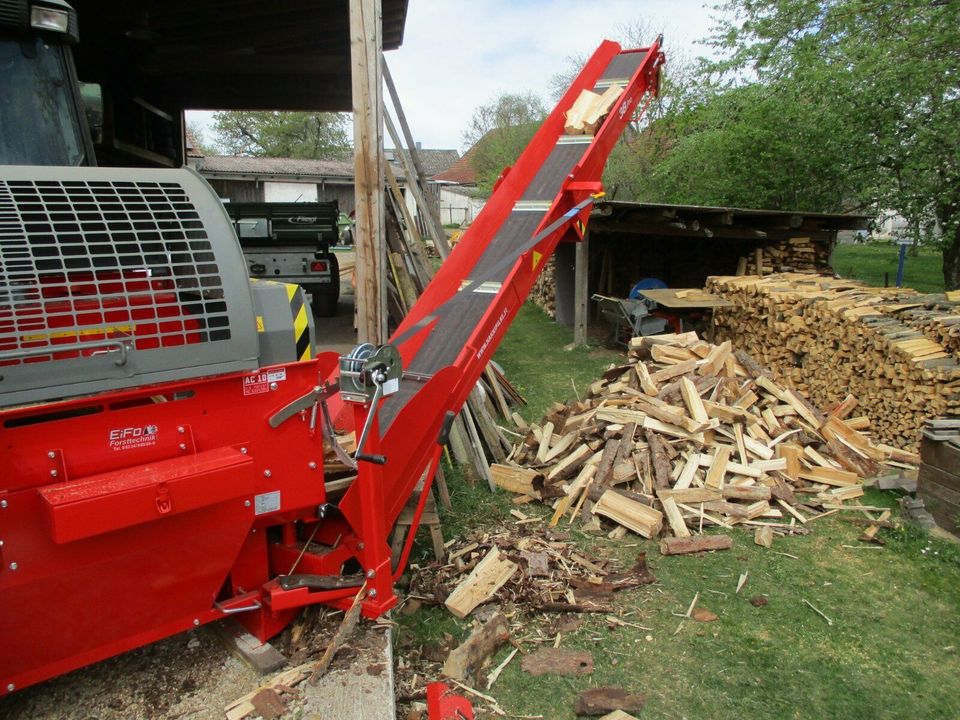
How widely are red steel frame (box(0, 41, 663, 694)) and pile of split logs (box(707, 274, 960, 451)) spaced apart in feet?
18.1

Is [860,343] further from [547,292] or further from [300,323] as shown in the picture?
[547,292]

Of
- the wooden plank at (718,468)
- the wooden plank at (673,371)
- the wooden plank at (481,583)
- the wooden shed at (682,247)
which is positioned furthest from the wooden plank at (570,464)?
the wooden shed at (682,247)

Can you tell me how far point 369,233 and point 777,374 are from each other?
19.2 feet

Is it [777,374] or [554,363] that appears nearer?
[777,374]

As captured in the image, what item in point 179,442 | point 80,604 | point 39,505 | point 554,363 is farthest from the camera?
point 554,363

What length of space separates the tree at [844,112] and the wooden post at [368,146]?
957 centimetres

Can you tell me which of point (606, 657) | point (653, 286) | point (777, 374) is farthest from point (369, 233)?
point (653, 286)

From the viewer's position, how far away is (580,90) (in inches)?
234

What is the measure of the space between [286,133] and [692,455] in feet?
151

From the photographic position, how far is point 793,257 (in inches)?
458

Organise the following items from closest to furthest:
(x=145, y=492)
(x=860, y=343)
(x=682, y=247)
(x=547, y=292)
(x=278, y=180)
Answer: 1. (x=145, y=492)
2. (x=860, y=343)
3. (x=682, y=247)
4. (x=547, y=292)
5. (x=278, y=180)

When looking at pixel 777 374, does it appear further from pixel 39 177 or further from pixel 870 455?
pixel 39 177

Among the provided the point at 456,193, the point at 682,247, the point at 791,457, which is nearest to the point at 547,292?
the point at 682,247

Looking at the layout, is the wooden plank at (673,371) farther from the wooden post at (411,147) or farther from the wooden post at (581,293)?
the wooden post at (581,293)
